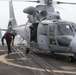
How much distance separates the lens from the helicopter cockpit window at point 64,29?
1573 cm

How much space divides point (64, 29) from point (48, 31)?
135 centimetres

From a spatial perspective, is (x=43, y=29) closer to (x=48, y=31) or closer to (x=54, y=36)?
(x=48, y=31)

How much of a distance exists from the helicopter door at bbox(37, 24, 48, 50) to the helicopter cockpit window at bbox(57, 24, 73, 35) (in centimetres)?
140

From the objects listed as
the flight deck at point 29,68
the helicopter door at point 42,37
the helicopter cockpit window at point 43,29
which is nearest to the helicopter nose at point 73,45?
the flight deck at point 29,68

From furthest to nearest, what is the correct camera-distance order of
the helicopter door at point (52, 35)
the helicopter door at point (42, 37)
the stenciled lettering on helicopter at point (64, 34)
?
1. the helicopter door at point (42, 37)
2. the helicopter door at point (52, 35)
3. the stenciled lettering on helicopter at point (64, 34)

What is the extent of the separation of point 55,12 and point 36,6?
1.54m

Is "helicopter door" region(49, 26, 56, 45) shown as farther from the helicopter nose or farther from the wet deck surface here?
the wet deck surface

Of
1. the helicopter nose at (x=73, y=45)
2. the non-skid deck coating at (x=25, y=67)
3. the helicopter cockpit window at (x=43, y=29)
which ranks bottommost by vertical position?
the non-skid deck coating at (x=25, y=67)

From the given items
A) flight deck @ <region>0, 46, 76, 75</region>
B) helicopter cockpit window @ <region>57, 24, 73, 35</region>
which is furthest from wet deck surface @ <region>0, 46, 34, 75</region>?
helicopter cockpit window @ <region>57, 24, 73, 35</region>

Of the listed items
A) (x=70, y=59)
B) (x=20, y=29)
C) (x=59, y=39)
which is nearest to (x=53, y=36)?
(x=59, y=39)

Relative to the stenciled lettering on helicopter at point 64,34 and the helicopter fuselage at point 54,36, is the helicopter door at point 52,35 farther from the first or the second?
the stenciled lettering on helicopter at point 64,34

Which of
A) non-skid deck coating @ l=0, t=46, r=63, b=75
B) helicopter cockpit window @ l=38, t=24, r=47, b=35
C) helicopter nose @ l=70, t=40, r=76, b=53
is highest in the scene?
helicopter cockpit window @ l=38, t=24, r=47, b=35

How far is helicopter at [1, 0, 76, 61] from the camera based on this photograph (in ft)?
50.5

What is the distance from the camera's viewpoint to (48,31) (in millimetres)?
16844
